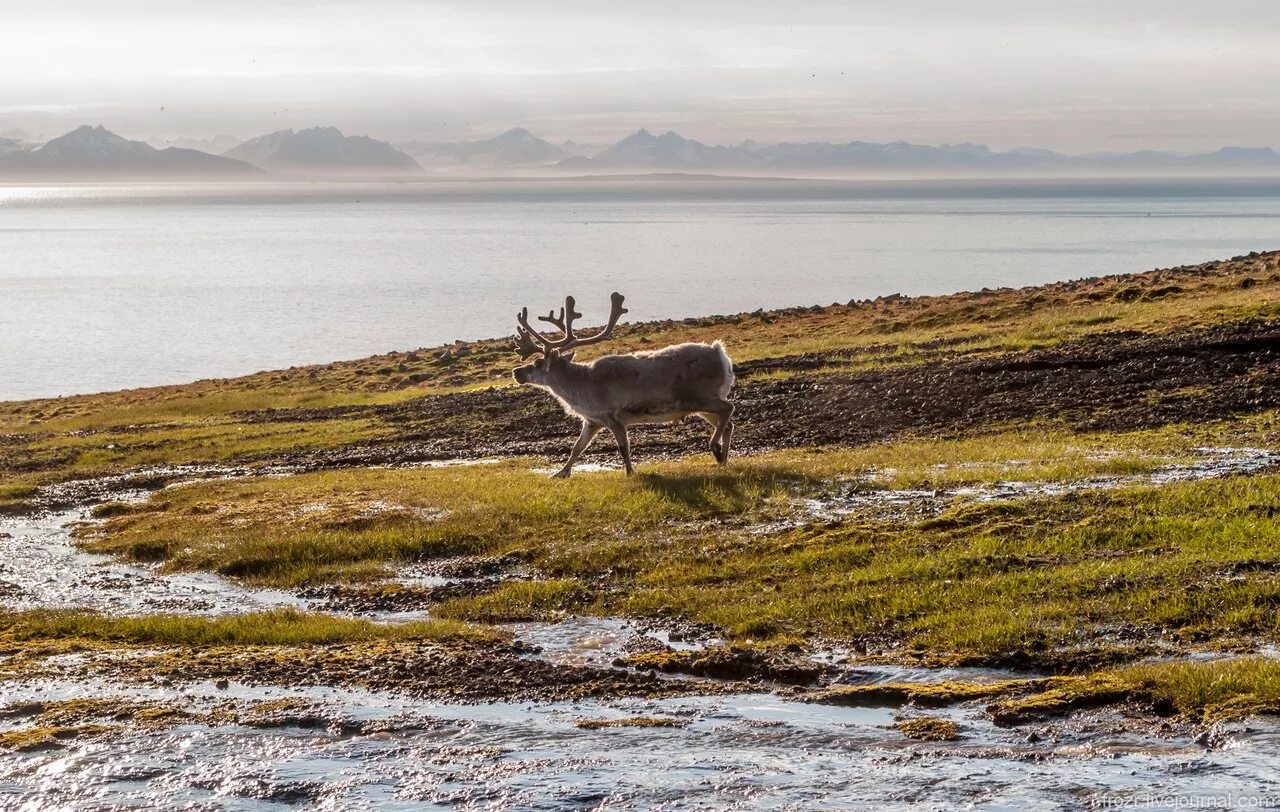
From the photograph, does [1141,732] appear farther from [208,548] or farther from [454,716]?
[208,548]

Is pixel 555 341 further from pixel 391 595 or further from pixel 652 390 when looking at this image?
pixel 391 595

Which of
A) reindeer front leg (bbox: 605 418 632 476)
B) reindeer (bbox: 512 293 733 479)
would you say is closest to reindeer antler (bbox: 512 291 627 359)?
reindeer (bbox: 512 293 733 479)

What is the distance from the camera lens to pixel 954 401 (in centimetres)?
2697

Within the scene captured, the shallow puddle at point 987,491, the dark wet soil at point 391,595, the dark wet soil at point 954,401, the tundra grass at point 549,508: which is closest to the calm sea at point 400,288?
the dark wet soil at point 954,401

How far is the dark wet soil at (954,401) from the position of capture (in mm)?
24719

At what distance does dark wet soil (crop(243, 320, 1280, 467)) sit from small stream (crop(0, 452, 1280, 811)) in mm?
14428

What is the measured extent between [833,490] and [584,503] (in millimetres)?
3775

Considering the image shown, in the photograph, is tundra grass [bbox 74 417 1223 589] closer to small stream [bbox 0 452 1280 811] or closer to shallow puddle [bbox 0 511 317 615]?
shallow puddle [bbox 0 511 317 615]

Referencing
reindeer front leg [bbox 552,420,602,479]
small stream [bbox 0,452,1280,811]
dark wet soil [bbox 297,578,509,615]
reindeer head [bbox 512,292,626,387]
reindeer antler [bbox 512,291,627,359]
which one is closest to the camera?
small stream [bbox 0,452,1280,811]

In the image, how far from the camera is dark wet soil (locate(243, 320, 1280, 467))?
24719mm

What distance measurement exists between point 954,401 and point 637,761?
18578 millimetres

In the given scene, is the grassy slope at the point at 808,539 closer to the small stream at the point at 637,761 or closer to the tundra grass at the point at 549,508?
the tundra grass at the point at 549,508

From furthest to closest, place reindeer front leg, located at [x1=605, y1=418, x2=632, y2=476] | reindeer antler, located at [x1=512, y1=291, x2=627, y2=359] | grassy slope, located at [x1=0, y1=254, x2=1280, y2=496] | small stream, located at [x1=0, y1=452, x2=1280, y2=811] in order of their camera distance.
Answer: grassy slope, located at [x1=0, y1=254, x2=1280, y2=496] < reindeer antler, located at [x1=512, y1=291, x2=627, y2=359] < reindeer front leg, located at [x1=605, y1=418, x2=632, y2=476] < small stream, located at [x1=0, y1=452, x2=1280, y2=811]

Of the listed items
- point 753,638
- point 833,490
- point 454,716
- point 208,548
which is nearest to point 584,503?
point 833,490
